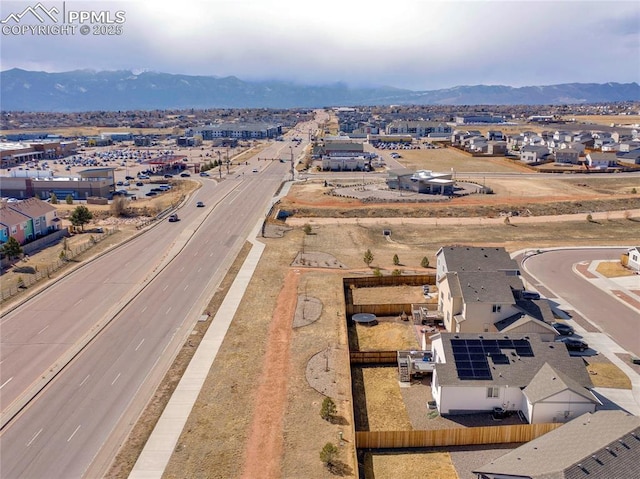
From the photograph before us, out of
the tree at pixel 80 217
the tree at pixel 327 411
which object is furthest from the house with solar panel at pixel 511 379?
the tree at pixel 80 217

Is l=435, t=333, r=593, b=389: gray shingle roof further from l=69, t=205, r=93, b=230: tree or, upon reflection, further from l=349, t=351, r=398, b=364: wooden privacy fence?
l=69, t=205, r=93, b=230: tree

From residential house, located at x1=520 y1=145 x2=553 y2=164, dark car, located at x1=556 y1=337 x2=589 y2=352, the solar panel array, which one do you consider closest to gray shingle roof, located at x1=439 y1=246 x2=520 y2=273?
dark car, located at x1=556 y1=337 x2=589 y2=352

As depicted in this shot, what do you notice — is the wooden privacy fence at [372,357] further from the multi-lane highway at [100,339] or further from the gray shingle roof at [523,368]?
the multi-lane highway at [100,339]

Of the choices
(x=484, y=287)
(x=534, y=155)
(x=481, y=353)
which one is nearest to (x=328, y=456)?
(x=481, y=353)

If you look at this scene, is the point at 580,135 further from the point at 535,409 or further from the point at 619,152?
the point at 535,409

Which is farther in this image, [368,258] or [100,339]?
[368,258]

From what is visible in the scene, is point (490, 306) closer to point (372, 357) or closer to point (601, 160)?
point (372, 357)
